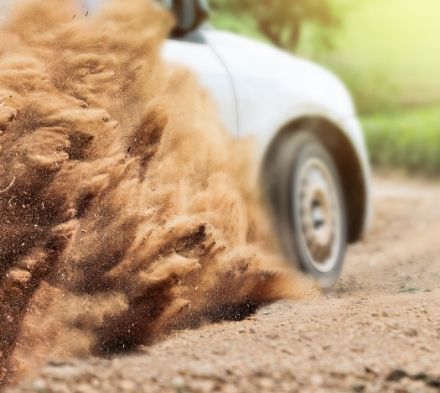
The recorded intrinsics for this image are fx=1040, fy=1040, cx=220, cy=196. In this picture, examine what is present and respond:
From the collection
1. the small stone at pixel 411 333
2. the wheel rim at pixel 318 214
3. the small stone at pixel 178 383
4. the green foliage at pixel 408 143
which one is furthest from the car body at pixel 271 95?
the green foliage at pixel 408 143

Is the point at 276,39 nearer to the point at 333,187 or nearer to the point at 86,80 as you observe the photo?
the point at 333,187

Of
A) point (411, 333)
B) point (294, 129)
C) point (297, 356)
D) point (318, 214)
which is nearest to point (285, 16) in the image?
point (294, 129)

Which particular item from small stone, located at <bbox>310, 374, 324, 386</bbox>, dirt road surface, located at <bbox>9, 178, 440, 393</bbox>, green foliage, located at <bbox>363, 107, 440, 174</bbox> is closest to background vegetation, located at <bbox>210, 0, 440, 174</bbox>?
green foliage, located at <bbox>363, 107, 440, 174</bbox>

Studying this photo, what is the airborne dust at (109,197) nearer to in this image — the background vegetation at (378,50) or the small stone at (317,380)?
the small stone at (317,380)

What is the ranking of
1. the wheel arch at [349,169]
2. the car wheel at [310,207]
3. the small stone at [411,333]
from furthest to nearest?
the wheel arch at [349,169]
the car wheel at [310,207]
the small stone at [411,333]

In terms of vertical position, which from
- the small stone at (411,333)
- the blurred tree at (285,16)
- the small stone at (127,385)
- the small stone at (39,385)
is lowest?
the small stone at (39,385)

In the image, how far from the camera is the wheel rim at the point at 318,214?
17.6 ft

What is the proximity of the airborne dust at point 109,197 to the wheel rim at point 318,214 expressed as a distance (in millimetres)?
578

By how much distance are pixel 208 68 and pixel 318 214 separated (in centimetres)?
122

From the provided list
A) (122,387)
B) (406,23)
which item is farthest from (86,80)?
(406,23)

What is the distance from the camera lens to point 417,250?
668 cm

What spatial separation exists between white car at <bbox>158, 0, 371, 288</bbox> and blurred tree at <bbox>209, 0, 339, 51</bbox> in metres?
1.39

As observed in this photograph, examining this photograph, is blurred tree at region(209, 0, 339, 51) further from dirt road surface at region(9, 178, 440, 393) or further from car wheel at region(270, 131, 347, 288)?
dirt road surface at region(9, 178, 440, 393)

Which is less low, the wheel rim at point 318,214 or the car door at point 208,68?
the car door at point 208,68
